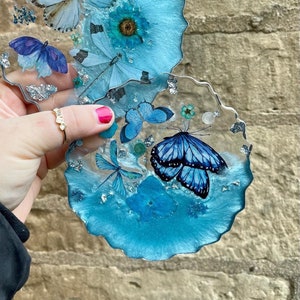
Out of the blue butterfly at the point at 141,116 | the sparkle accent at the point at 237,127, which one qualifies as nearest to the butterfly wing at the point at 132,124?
the blue butterfly at the point at 141,116

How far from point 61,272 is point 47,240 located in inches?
2.1

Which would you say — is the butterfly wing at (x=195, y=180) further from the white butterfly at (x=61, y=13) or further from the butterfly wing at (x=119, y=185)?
the white butterfly at (x=61, y=13)

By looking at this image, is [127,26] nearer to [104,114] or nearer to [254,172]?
[104,114]

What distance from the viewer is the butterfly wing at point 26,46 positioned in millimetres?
613

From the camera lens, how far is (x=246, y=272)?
753 mm

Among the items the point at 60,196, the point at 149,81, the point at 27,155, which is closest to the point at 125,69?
the point at 149,81

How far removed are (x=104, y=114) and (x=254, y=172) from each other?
0.80 ft

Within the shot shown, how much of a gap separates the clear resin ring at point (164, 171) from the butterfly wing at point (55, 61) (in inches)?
2.3

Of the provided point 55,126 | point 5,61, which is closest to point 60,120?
point 55,126

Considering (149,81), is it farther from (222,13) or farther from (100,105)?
(222,13)

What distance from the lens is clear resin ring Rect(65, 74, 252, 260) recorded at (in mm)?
594

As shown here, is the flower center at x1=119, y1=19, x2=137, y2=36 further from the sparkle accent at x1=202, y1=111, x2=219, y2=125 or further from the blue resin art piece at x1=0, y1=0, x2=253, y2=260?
the sparkle accent at x1=202, y1=111, x2=219, y2=125

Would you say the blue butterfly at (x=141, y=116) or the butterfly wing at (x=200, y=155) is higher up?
the blue butterfly at (x=141, y=116)

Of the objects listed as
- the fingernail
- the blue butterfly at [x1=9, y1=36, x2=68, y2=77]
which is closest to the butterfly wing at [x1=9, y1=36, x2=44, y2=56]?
the blue butterfly at [x1=9, y1=36, x2=68, y2=77]
